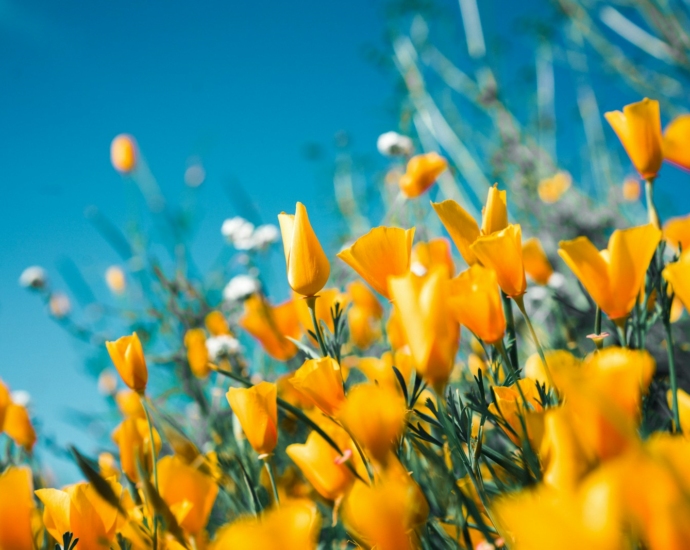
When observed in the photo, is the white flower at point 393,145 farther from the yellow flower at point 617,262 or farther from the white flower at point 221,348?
the yellow flower at point 617,262

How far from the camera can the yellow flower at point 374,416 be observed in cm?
44

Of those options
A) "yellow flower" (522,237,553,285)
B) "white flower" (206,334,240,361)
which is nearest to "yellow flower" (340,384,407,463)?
"yellow flower" (522,237,553,285)

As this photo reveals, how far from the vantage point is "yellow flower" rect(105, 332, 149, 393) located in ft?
2.24

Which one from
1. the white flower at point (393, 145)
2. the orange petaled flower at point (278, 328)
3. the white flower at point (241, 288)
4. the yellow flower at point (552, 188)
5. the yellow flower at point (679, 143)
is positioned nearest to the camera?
the yellow flower at point (679, 143)

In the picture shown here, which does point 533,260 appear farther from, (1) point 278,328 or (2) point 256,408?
(2) point 256,408

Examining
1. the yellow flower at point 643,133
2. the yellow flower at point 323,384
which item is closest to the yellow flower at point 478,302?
the yellow flower at point 323,384

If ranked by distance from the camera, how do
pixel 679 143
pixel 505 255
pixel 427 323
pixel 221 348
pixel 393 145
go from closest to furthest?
pixel 427 323 < pixel 505 255 < pixel 679 143 < pixel 221 348 < pixel 393 145

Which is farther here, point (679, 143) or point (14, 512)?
point (679, 143)

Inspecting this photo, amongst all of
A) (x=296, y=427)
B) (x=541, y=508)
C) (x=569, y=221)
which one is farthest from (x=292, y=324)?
(x=569, y=221)

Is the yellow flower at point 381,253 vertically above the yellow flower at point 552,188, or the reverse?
the yellow flower at point 552,188

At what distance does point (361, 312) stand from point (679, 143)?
0.86 meters

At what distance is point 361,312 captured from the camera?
1470 millimetres

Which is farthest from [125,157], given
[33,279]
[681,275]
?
[681,275]

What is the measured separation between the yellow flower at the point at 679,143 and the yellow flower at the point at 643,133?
89mm
